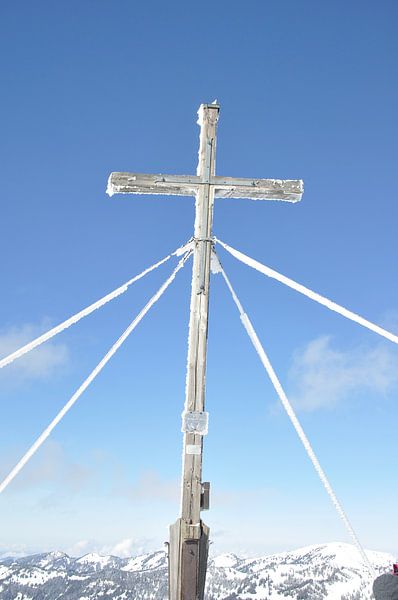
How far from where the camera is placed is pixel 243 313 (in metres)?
9.12

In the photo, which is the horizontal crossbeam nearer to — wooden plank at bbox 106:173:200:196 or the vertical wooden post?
wooden plank at bbox 106:173:200:196

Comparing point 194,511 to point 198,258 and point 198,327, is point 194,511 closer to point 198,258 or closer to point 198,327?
point 198,327

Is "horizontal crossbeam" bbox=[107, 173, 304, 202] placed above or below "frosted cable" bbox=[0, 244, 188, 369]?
above

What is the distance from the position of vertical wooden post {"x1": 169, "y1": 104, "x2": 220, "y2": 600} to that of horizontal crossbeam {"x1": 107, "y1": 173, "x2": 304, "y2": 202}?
17 cm

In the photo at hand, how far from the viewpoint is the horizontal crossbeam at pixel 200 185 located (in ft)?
29.7

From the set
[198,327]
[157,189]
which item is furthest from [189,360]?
[157,189]

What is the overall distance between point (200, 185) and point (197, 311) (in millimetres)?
2064

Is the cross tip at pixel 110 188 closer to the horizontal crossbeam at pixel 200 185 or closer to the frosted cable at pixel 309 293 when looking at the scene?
the horizontal crossbeam at pixel 200 185

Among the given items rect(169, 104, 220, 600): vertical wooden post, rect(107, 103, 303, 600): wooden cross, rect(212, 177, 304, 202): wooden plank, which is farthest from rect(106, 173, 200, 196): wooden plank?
rect(212, 177, 304, 202): wooden plank

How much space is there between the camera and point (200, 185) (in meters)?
9.05

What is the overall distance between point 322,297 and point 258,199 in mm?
2068

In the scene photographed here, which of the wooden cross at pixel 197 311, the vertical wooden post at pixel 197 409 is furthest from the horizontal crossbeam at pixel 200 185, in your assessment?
the vertical wooden post at pixel 197 409

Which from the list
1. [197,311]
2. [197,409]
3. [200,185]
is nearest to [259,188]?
[200,185]

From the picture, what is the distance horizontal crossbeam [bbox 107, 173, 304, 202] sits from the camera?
9062 millimetres
